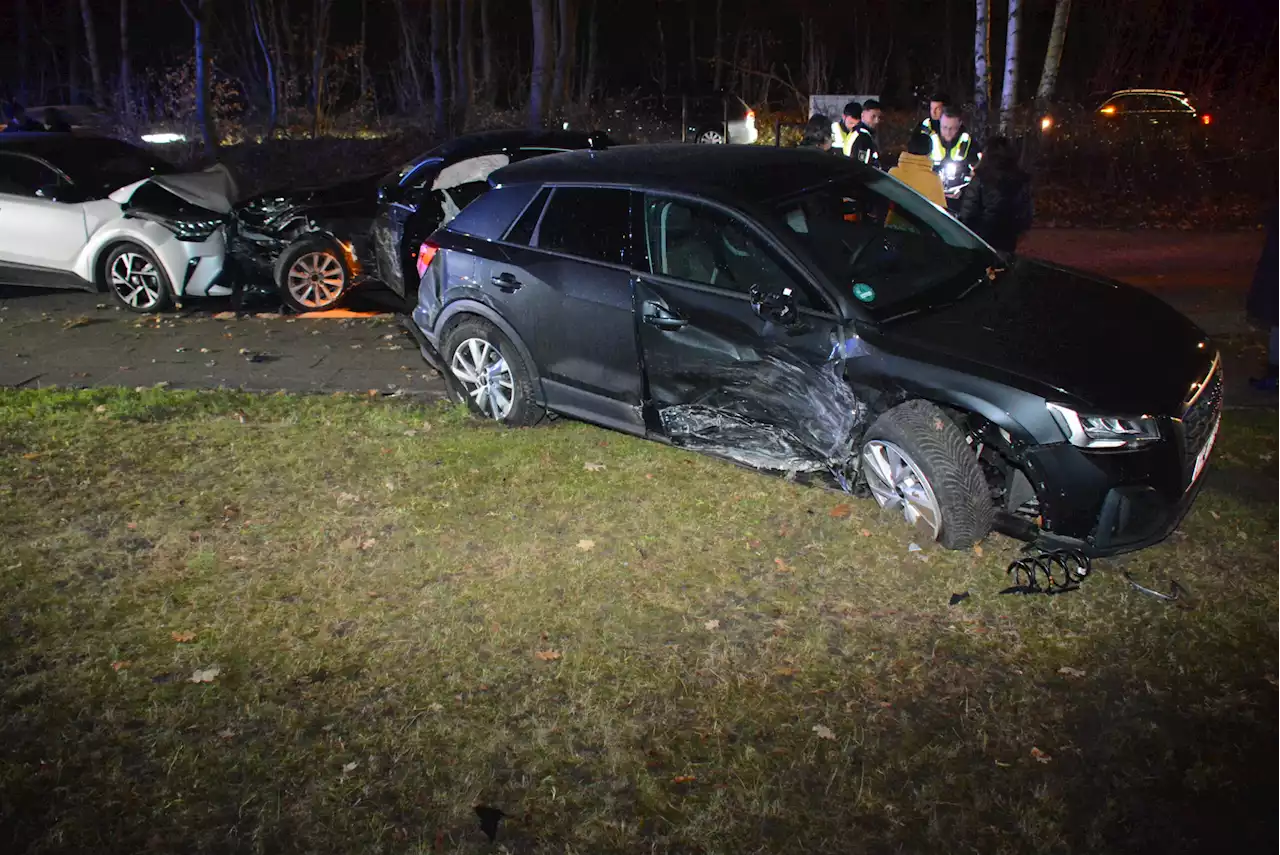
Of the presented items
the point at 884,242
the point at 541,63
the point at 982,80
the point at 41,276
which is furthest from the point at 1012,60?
the point at 41,276

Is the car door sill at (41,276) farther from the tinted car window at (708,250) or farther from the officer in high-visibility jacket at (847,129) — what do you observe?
the officer in high-visibility jacket at (847,129)

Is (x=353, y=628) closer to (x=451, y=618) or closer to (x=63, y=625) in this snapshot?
(x=451, y=618)

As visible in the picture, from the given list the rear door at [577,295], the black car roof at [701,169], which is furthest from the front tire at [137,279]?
the rear door at [577,295]

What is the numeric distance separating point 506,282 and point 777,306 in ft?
6.21

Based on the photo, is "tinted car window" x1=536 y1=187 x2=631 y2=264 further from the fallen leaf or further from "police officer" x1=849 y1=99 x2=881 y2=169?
"police officer" x1=849 y1=99 x2=881 y2=169

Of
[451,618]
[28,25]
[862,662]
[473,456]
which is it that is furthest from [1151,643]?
[28,25]

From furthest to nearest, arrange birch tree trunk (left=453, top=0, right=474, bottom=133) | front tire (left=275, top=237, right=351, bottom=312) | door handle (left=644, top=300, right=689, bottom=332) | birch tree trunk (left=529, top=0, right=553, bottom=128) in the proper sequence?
birch tree trunk (left=453, top=0, right=474, bottom=133) → birch tree trunk (left=529, top=0, right=553, bottom=128) → front tire (left=275, top=237, right=351, bottom=312) → door handle (left=644, top=300, right=689, bottom=332)

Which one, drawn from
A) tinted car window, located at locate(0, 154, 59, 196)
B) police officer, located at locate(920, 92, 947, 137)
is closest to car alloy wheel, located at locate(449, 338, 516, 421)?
police officer, located at locate(920, 92, 947, 137)

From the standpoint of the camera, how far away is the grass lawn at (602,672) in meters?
3.53

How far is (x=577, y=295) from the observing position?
240 inches

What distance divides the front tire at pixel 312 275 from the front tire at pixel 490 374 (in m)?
3.58

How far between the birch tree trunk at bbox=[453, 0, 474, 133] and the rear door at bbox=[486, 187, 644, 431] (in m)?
13.5

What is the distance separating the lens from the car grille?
15.4 feet

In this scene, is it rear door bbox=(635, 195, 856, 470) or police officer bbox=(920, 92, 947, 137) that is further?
police officer bbox=(920, 92, 947, 137)
